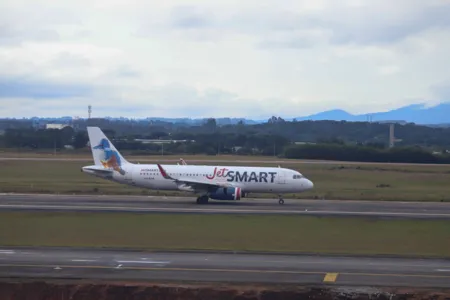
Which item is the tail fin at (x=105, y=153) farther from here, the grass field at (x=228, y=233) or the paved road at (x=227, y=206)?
the grass field at (x=228, y=233)

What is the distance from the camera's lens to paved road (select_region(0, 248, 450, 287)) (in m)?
24.0

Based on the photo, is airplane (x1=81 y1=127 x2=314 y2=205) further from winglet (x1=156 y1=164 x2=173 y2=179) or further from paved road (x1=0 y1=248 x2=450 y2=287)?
paved road (x1=0 y1=248 x2=450 y2=287)

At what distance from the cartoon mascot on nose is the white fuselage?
48.8 inches

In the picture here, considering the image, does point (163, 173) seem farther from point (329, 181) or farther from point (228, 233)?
point (329, 181)

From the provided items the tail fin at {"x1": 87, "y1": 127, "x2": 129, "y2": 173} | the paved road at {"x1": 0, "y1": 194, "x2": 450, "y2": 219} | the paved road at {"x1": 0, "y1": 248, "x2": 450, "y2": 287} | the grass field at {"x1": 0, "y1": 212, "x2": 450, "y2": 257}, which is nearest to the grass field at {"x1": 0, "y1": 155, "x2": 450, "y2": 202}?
the tail fin at {"x1": 87, "y1": 127, "x2": 129, "y2": 173}

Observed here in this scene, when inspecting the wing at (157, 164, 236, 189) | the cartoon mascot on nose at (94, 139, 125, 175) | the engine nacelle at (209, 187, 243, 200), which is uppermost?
the cartoon mascot on nose at (94, 139, 125, 175)

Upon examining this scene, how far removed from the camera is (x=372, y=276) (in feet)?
80.7

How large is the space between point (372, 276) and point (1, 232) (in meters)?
18.9

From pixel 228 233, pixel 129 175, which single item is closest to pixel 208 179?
pixel 129 175

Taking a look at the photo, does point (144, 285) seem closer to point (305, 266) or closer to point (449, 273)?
point (305, 266)

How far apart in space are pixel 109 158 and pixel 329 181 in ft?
105

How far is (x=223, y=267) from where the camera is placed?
84.5 feet

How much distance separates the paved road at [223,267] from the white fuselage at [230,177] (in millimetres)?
23933

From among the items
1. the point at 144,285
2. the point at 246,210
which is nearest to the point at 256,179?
the point at 246,210
